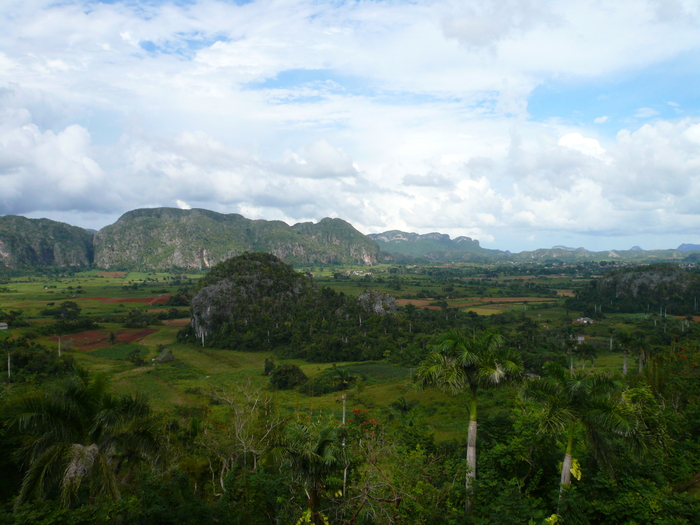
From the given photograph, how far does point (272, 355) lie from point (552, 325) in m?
53.3

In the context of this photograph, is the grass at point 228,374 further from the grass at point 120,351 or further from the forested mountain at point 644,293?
the forested mountain at point 644,293

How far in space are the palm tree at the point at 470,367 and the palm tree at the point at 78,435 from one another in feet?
25.2

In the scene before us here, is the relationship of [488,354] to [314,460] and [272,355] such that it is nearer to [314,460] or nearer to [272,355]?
[314,460]

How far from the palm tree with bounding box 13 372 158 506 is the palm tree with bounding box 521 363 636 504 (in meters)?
9.79

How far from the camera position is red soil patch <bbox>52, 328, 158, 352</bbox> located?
57.8m

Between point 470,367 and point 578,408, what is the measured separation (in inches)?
111

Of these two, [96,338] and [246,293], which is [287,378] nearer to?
[246,293]

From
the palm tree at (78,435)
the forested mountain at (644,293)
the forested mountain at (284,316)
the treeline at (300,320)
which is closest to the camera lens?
the palm tree at (78,435)

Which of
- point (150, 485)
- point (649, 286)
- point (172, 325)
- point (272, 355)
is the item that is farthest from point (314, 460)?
point (649, 286)

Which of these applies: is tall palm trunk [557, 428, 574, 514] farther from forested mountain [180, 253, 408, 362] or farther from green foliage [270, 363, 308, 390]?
forested mountain [180, 253, 408, 362]

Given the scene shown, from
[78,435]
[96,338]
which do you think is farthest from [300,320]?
[78,435]

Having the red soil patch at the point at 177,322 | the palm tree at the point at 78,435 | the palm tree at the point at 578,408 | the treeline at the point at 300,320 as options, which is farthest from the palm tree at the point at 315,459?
the red soil patch at the point at 177,322

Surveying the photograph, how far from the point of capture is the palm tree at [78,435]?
7.80 m

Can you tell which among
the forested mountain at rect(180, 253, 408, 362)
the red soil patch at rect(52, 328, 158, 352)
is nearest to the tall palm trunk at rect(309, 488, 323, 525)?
the forested mountain at rect(180, 253, 408, 362)
